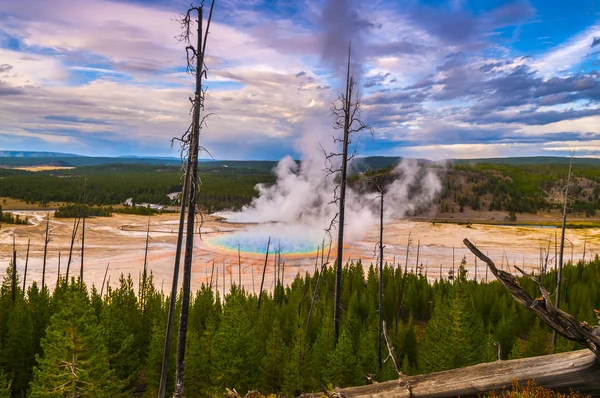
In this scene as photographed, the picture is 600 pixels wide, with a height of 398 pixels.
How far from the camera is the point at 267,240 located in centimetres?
8162

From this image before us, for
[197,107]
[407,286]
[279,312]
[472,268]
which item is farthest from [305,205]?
[197,107]

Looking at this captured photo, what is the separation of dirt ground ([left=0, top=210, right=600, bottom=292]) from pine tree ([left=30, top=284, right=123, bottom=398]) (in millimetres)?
31985

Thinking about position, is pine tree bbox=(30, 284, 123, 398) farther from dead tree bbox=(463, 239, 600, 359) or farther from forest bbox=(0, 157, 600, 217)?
forest bbox=(0, 157, 600, 217)

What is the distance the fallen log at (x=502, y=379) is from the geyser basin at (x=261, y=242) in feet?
200

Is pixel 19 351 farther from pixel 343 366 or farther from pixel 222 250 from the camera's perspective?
pixel 222 250

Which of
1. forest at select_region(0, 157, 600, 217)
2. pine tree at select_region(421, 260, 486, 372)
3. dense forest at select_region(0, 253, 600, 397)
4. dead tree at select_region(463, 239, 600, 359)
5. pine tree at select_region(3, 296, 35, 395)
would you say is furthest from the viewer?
forest at select_region(0, 157, 600, 217)

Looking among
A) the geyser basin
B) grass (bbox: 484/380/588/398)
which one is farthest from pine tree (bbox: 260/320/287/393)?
the geyser basin

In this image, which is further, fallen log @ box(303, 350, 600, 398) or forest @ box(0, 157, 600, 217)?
forest @ box(0, 157, 600, 217)

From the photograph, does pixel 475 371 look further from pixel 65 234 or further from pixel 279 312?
pixel 65 234

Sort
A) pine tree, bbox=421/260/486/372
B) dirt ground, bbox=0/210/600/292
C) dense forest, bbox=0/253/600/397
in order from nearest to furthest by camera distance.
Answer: dense forest, bbox=0/253/600/397
pine tree, bbox=421/260/486/372
dirt ground, bbox=0/210/600/292

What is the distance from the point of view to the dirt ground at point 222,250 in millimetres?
57125

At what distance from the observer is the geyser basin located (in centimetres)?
7394

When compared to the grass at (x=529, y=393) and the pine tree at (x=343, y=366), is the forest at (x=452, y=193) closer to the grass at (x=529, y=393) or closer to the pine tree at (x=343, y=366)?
the pine tree at (x=343, y=366)

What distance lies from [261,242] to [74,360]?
63.1 meters
